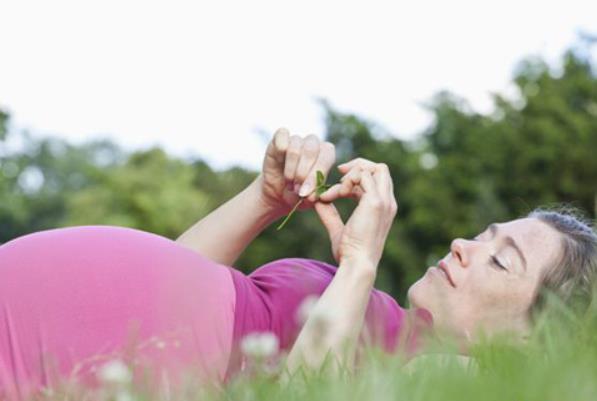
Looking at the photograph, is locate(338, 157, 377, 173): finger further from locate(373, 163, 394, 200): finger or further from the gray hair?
the gray hair

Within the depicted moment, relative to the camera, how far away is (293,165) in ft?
11.1

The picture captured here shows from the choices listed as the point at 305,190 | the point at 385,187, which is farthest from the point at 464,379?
the point at 305,190

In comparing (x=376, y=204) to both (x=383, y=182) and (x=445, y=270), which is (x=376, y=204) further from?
(x=445, y=270)

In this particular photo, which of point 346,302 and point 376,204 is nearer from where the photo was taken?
point 346,302

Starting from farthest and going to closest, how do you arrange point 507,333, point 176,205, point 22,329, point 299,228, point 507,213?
point 176,205
point 299,228
point 507,213
point 22,329
point 507,333

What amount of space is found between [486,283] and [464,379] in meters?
1.86

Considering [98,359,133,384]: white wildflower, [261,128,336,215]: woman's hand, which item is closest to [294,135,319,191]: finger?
[261,128,336,215]: woman's hand

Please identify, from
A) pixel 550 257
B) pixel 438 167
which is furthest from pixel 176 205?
pixel 550 257

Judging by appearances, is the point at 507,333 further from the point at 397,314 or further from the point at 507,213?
the point at 507,213

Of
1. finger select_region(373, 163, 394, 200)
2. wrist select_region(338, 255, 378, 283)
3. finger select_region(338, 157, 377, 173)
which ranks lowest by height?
wrist select_region(338, 255, 378, 283)

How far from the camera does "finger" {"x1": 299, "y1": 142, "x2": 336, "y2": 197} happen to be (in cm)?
327

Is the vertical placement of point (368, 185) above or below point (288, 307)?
above

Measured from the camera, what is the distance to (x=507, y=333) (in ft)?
6.74

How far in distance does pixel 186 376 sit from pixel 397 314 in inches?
64.4
